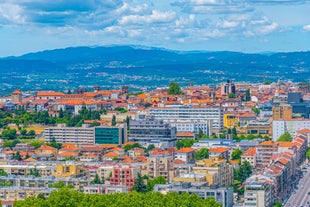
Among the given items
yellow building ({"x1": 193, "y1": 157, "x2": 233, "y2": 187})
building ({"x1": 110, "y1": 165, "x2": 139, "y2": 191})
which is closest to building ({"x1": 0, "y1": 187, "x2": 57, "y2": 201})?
building ({"x1": 110, "y1": 165, "x2": 139, "y2": 191})

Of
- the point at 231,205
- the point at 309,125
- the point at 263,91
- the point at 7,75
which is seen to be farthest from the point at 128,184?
the point at 7,75

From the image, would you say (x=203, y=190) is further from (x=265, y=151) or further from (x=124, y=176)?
(x=265, y=151)

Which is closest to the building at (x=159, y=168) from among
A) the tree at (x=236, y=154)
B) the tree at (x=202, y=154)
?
the tree at (x=202, y=154)

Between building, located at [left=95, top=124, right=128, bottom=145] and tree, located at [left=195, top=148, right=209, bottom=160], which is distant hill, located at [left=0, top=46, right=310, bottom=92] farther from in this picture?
tree, located at [left=195, top=148, right=209, bottom=160]

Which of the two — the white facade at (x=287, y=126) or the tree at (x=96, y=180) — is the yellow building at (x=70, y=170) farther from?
the white facade at (x=287, y=126)

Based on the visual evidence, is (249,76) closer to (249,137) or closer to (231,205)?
(249,137)
